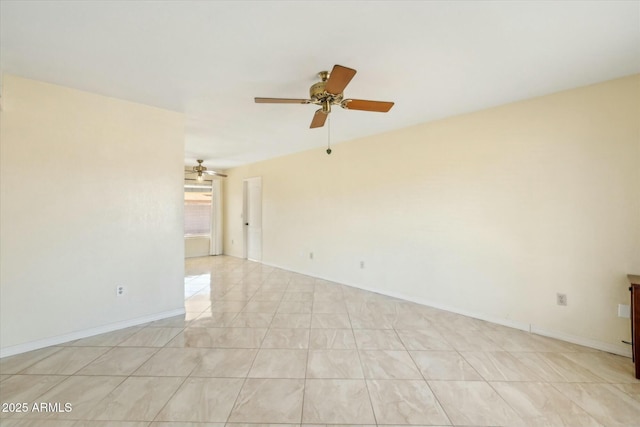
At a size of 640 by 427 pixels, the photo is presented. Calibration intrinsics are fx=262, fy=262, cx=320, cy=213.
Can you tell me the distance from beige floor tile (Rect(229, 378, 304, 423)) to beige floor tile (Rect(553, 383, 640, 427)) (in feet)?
6.09

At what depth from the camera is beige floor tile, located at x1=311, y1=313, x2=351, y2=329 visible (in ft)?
9.61

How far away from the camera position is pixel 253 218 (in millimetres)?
6742

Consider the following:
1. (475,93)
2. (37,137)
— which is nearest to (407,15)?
(475,93)

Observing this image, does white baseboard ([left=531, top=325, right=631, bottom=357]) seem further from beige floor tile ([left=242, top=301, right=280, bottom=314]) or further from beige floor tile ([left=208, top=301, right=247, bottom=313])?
beige floor tile ([left=208, top=301, right=247, bottom=313])

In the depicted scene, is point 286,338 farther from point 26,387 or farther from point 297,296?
point 26,387

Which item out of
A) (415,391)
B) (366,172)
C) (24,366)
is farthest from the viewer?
(366,172)

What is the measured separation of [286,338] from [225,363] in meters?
0.63

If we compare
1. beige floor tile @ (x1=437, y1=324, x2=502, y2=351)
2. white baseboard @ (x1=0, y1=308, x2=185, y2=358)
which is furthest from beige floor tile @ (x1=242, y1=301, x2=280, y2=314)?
beige floor tile @ (x1=437, y1=324, x2=502, y2=351)

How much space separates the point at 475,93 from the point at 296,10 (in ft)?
6.70

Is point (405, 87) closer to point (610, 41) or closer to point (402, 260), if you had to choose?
point (610, 41)

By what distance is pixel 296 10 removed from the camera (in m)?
1.58

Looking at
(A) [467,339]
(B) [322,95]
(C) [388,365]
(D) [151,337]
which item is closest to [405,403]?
(C) [388,365]

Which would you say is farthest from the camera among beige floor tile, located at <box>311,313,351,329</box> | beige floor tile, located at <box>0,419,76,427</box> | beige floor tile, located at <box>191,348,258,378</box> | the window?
the window

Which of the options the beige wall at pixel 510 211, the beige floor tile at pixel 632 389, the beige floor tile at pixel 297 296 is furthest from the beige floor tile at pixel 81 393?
the beige floor tile at pixel 632 389
